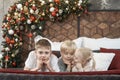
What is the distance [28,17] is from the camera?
5.27 metres

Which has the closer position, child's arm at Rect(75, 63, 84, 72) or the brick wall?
child's arm at Rect(75, 63, 84, 72)

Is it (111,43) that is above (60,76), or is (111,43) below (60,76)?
above

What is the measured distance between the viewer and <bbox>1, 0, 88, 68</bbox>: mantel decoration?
5227 mm

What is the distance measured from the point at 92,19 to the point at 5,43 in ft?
4.36

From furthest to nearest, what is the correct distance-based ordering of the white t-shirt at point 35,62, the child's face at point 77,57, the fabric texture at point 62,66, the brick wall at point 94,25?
the brick wall at point 94,25, the white t-shirt at point 35,62, the fabric texture at point 62,66, the child's face at point 77,57

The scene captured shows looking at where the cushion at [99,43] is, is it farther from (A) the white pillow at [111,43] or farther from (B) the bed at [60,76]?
(B) the bed at [60,76]

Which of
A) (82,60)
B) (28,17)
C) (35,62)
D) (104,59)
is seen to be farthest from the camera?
(28,17)

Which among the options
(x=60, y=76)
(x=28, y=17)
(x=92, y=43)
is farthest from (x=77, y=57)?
(x=28, y=17)

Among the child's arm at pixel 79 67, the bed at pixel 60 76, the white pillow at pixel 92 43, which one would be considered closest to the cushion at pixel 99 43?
the white pillow at pixel 92 43

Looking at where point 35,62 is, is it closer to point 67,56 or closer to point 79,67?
point 67,56

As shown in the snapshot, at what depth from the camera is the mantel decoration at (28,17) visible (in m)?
5.23

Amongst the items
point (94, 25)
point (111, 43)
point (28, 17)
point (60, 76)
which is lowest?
point (60, 76)

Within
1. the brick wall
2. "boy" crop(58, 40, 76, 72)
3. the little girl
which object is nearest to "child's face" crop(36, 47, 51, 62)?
"boy" crop(58, 40, 76, 72)

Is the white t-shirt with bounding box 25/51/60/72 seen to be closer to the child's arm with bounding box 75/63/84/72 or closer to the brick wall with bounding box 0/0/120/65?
the child's arm with bounding box 75/63/84/72
